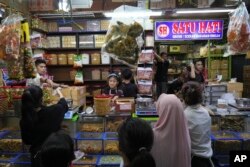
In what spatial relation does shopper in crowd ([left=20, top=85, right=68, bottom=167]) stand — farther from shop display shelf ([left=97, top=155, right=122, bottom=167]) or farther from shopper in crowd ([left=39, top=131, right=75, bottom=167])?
shopper in crowd ([left=39, top=131, right=75, bottom=167])

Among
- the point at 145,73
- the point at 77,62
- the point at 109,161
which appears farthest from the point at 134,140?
the point at 77,62

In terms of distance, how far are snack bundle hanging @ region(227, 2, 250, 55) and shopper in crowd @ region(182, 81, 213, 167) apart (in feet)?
5.18

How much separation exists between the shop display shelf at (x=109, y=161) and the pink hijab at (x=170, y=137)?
0.86 metres

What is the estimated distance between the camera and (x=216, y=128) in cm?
315

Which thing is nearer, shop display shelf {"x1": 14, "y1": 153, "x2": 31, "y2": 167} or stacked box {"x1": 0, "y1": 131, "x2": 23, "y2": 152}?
shop display shelf {"x1": 14, "y1": 153, "x2": 31, "y2": 167}

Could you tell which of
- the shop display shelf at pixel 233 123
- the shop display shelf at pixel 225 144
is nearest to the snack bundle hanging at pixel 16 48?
the shop display shelf at pixel 225 144

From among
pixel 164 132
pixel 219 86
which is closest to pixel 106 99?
pixel 164 132

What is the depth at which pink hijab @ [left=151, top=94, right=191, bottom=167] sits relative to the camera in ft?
6.40

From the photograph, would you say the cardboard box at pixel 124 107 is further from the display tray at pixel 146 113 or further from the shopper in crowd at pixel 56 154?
the shopper in crowd at pixel 56 154

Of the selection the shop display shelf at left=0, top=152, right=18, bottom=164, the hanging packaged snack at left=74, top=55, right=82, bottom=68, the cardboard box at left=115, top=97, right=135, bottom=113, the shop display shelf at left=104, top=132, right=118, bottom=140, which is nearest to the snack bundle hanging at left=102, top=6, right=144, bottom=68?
the cardboard box at left=115, top=97, right=135, bottom=113

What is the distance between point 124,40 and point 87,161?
55.7 inches

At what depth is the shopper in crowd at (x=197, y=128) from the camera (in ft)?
7.79

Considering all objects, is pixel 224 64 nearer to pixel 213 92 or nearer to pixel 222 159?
pixel 213 92

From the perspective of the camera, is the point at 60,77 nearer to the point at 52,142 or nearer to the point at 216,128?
the point at 216,128
